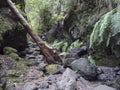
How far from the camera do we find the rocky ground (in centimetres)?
484

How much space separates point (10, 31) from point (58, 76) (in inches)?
111

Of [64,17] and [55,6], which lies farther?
[55,6]

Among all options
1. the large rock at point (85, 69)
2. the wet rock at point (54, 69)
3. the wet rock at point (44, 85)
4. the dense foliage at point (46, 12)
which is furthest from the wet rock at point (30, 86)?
the dense foliage at point (46, 12)

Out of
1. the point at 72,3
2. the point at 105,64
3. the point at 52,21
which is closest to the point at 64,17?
the point at 72,3

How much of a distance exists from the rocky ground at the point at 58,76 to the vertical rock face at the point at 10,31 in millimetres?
612

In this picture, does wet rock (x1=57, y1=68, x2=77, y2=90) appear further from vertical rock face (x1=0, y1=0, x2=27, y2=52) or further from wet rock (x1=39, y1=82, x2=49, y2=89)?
vertical rock face (x1=0, y1=0, x2=27, y2=52)

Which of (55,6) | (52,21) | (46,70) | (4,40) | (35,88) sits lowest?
(35,88)

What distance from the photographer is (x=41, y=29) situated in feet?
49.9

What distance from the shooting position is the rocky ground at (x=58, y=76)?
4.84 meters

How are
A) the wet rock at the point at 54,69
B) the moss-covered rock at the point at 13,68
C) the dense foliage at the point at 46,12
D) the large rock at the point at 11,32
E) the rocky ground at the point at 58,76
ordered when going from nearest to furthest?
the rocky ground at the point at 58,76, the moss-covered rock at the point at 13,68, the wet rock at the point at 54,69, the large rock at the point at 11,32, the dense foliage at the point at 46,12

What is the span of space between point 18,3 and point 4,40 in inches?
84.7

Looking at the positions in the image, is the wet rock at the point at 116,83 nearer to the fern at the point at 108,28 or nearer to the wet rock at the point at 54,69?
the fern at the point at 108,28

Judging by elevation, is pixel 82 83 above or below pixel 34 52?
below

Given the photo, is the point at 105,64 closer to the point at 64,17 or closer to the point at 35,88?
the point at 35,88
